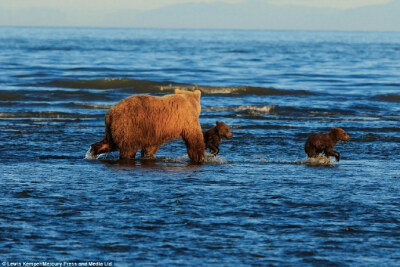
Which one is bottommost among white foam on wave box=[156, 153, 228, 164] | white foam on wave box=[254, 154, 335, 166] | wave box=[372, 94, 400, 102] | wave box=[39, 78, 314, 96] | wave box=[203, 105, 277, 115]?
wave box=[39, 78, 314, 96]

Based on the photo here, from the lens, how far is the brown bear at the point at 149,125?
1250cm

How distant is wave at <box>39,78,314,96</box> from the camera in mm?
29781

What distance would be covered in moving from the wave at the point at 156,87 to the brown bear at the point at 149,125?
53.9 feet

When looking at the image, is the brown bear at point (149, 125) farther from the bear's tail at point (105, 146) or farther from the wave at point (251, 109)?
the wave at point (251, 109)

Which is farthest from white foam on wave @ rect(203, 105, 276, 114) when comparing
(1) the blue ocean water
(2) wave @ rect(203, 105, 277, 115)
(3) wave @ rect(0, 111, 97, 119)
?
(3) wave @ rect(0, 111, 97, 119)

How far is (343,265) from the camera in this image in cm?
710

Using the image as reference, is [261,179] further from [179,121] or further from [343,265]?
[343,265]

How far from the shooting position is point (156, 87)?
32.3 meters

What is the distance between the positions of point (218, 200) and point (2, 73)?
1137 inches

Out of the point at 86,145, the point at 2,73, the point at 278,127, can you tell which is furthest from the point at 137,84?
the point at 86,145

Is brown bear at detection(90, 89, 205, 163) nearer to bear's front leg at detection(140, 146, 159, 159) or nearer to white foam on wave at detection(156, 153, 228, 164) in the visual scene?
bear's front leg at detection(140, 146, 159, 159)

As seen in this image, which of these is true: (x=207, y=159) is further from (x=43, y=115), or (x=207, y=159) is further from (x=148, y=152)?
(x=43, y=115)

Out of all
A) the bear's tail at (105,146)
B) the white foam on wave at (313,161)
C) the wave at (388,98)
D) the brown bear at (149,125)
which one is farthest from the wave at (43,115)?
the wave at (388,98)

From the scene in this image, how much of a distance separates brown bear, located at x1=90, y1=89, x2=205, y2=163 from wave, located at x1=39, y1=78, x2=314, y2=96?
53.9 feet
